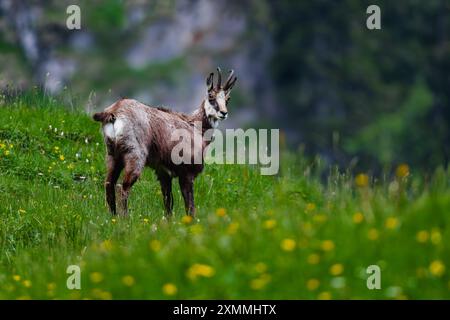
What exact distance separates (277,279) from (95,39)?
4112 cm

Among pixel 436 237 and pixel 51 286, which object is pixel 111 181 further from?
pixel 436 237

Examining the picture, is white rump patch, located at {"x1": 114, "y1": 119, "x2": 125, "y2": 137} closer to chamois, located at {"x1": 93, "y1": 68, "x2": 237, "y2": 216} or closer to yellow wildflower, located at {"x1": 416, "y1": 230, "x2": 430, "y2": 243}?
chamois, located at {"x1": 93, "y1": 68, "x2": 237, "y2": 216}

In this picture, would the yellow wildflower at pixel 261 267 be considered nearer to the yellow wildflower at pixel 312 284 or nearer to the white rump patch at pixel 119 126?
the yellow wildflower at pixel 312 284

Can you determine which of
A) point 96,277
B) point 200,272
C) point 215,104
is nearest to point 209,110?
point 215,104

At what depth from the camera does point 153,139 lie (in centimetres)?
1395

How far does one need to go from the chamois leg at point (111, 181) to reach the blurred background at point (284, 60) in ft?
103

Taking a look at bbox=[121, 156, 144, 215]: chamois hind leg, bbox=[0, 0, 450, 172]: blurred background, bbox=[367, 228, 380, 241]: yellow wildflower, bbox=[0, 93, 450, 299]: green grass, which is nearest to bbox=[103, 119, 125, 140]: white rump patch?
bbox=[121, 156, 144, 215]: chamois hind leg

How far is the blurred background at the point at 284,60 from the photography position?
4644 centimetres

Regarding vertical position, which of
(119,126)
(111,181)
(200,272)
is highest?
(119,126)

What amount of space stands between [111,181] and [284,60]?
117 feet

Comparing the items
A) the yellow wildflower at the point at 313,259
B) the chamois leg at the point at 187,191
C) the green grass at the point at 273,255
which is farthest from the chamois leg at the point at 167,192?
the yellow wildflower at the point at 313,259

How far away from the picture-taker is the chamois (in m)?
13.5

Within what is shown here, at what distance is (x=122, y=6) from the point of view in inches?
1930
